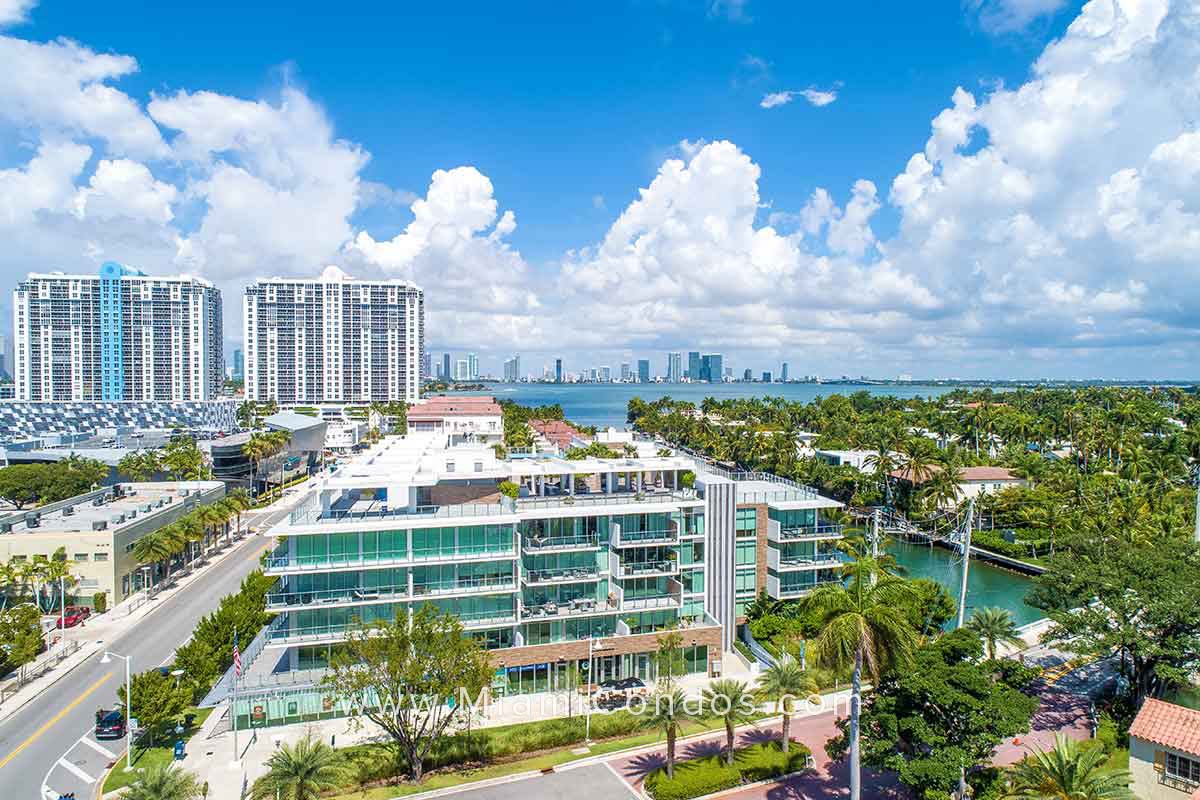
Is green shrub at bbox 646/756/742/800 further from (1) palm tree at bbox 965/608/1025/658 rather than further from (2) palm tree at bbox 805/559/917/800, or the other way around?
(1) palm tree at bbox 965/608/1025/658

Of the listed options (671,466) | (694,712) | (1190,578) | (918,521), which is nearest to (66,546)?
(671,466)

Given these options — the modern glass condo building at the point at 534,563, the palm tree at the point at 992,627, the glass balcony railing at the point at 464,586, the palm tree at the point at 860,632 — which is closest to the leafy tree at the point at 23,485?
the modern glass condo building at the point at 534,563

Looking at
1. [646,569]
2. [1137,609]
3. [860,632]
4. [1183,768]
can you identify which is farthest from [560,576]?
[1137,609]

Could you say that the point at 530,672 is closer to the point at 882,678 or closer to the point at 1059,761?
the point at 882,678

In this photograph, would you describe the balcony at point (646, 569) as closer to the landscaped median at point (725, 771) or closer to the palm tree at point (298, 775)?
the landscaped median at point (725, 771)

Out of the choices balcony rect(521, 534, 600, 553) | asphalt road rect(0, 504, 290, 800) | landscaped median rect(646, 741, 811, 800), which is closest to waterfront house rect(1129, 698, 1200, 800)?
landscaped median rect(646, 741, 811, 800)
